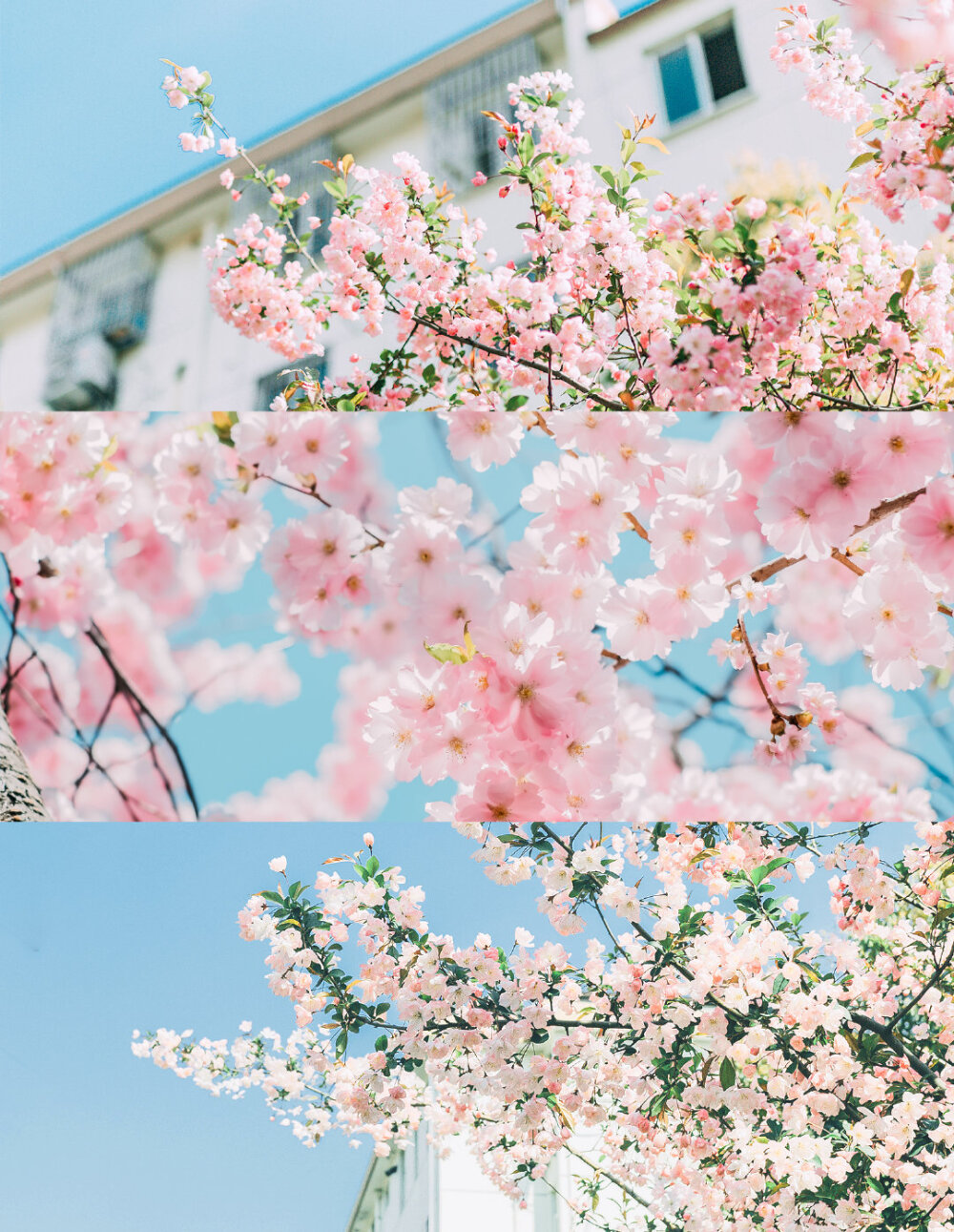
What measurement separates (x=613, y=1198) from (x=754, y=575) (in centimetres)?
221

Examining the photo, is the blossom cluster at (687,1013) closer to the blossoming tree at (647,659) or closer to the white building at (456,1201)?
the blossoming tree at (647,659)

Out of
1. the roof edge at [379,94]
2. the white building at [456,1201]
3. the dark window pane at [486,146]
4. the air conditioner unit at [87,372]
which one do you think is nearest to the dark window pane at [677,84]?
the roof edge at [379,94]

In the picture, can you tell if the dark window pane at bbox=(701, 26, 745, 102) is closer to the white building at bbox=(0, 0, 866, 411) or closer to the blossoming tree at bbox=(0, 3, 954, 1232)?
the white building at bbox=(0, 0, 866, 411)

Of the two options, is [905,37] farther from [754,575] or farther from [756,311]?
[754,575]

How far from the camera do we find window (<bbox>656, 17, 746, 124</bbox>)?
3078 millimetres

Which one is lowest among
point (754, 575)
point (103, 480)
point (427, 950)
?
point (427, 950)

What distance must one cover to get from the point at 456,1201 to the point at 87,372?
11.1 ft

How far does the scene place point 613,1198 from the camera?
2521mm

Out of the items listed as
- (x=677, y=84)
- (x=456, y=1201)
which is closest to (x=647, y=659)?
(x=456, y=1201)

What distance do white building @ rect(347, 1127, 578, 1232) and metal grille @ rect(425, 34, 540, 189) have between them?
3.08 meters

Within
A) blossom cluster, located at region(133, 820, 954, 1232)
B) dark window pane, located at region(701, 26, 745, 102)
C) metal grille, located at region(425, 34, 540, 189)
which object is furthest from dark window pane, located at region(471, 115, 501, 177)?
blossom cluster, located at region(133, 820, 954, 1232)

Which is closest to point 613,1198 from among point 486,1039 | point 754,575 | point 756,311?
point 486,1039

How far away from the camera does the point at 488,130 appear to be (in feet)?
9.83

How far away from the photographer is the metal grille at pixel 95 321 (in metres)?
3.65
